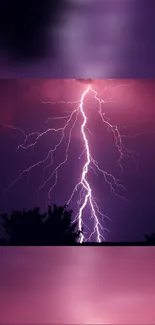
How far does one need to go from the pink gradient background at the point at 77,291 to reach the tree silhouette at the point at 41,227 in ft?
2.60

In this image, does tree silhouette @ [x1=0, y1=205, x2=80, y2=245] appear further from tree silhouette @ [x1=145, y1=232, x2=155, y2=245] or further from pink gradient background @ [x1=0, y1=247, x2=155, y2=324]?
pink gradient background @ [x1=0, y1=247, x2=155, y2=324]

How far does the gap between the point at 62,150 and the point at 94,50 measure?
3.35 feet

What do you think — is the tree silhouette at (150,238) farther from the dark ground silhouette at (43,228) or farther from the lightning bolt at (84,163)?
the lightning bolt at (84,163)

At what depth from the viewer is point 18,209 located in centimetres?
279

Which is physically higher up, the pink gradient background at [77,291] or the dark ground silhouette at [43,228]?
the dark ground silhouette at [43,228]

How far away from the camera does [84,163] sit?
2.81 m

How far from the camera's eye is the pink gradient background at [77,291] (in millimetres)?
1064

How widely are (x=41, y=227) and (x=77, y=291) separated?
1.50 metres

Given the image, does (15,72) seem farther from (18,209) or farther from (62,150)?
(18,209)

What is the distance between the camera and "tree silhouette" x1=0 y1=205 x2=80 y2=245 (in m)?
2.79

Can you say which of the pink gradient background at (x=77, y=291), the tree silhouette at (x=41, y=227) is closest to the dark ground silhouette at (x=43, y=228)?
the tree silhouette at (x=41, y=227)

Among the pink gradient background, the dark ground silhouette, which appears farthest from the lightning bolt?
the pink gradient background

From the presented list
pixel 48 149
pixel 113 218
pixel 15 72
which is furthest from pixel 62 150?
pixel 15 72

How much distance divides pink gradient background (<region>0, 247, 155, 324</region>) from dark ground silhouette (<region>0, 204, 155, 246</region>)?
79 cm
